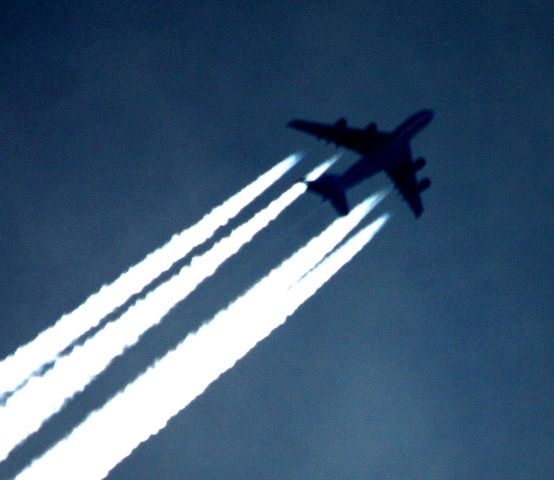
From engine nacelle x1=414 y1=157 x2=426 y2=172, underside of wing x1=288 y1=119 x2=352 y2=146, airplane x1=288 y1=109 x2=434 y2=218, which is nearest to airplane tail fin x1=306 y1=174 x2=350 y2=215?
airplane x1=288 y1=109 x2=434 y2=218

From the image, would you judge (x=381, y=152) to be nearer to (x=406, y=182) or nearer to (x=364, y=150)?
(x=364, y=150)

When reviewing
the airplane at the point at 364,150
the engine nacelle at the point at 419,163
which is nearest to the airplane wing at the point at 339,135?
the airplane at the point at 364,150

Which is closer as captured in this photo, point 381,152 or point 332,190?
point 332,190

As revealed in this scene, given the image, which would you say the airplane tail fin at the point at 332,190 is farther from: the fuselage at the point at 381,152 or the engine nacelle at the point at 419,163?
the engine nacelle at the point at 419,163

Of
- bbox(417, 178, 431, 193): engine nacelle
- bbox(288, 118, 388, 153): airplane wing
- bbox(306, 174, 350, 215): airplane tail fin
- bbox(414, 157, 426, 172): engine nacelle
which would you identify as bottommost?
bbox(417, 178, 431, 193): engine nacelle

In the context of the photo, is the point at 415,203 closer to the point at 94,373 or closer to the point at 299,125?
the point at 299,125

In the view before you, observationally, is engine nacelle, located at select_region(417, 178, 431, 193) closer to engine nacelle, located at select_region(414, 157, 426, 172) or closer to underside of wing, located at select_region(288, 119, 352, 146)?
engine nacelle, located at select_region(414, 157, 426, 172)

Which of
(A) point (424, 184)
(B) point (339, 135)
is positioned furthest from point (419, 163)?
(B) point (339, 135)

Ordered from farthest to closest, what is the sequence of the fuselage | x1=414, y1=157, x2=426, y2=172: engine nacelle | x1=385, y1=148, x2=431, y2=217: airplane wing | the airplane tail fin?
x1=385, y1=148, x2=431, y2=217: airplane wing → the fuselage → x1=414, y1=157, x2=426, y2=172: engine nacelle → the airplane tail fin
